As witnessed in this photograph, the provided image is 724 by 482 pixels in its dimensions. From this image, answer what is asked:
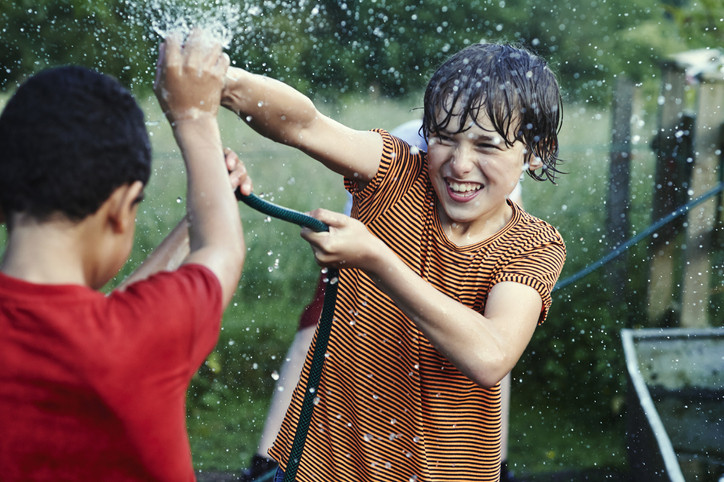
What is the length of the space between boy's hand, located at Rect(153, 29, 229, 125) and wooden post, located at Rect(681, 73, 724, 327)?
10.8 ft

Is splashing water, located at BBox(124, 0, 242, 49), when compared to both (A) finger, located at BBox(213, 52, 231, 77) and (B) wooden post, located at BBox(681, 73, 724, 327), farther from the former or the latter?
(A) finger, located at BBox(213, 52, 231, 77)

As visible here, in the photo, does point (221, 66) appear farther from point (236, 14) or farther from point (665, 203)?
point (236, 14)

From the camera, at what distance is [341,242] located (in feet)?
4.84

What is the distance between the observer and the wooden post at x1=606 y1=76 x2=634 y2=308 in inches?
184

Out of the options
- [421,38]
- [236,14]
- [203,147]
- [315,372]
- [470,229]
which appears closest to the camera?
[203,147]

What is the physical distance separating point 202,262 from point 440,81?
860mm

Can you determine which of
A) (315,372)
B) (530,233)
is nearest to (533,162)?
(530,233)

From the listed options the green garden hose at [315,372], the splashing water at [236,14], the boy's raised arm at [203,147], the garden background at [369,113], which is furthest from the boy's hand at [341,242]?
the splashing water at [236,14]

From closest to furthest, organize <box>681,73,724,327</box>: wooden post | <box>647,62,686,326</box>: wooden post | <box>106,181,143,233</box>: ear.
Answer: <box>106,181,143,233</box>: ear < <box>681,73,724,327</box>: wooden post < <box>647,62,686,326</box>: wooden post

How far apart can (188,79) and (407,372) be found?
2.69 ft

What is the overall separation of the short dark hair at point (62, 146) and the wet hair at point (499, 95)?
821 millimetres

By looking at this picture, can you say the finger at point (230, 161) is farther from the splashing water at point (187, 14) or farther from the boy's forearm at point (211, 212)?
the splashing water at point (187, 14)

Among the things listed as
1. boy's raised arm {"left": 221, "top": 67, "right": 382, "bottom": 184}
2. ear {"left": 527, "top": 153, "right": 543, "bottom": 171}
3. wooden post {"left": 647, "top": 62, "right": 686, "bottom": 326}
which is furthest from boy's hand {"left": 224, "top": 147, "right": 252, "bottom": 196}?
wooden post {"left": 647, "top": 62, "right": 686, "bottom": 326}

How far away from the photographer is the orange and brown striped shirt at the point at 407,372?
176 cm
